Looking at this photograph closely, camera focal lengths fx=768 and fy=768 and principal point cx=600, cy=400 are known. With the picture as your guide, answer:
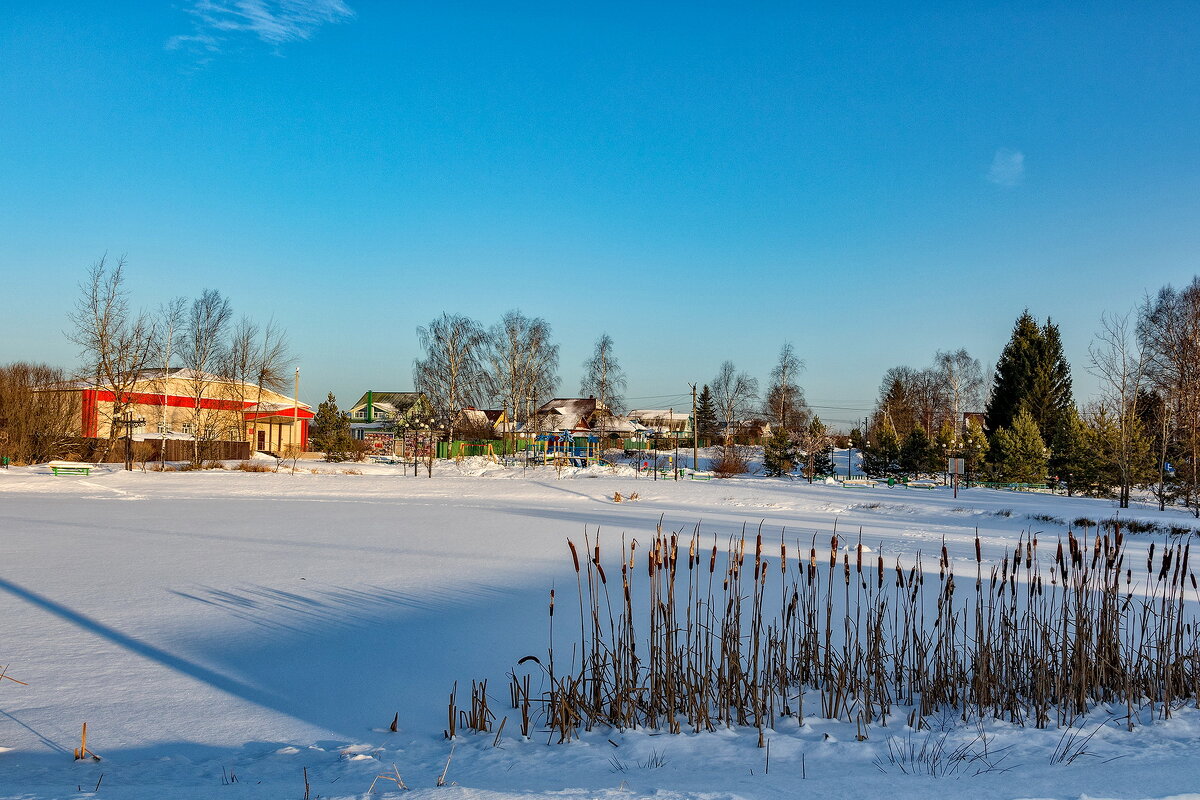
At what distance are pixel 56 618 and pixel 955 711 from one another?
16.3 feet

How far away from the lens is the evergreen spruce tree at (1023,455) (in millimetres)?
20328

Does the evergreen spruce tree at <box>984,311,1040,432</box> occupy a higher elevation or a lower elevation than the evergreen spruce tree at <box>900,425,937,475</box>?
higher

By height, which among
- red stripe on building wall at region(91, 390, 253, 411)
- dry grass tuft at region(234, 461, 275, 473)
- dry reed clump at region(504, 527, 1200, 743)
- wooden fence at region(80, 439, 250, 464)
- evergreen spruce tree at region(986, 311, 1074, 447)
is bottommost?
dry grass tuft at region(234, 461, 275, 473)

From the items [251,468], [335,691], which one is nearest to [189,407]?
[251,468]

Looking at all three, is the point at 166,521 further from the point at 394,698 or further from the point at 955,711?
the point at 955,711

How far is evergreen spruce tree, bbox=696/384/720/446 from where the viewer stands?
49.1 meters

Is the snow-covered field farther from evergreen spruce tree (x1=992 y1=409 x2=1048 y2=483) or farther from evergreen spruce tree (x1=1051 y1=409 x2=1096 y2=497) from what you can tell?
evergreen spruce tree (x1=992 y1=409 x2=1048 y2=483)

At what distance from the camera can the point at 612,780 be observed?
2434 mm

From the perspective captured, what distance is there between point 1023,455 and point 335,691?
2119 centimetres

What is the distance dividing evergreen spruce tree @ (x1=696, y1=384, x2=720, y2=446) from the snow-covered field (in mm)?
39578

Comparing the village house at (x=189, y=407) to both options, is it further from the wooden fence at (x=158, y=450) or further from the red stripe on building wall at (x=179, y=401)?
the wooden fence at (x=158, y=450)

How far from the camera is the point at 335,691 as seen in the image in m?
3.48

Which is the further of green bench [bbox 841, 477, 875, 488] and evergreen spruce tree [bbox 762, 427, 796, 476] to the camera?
evergreen spruce tree [bbox 762, 427, 796, 476]

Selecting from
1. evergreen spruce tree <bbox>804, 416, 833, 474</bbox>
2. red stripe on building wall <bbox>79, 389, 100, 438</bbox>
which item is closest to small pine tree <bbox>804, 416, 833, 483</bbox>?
evergreen spruce tree <bbox>804, 416, 833, 474</bbox>
